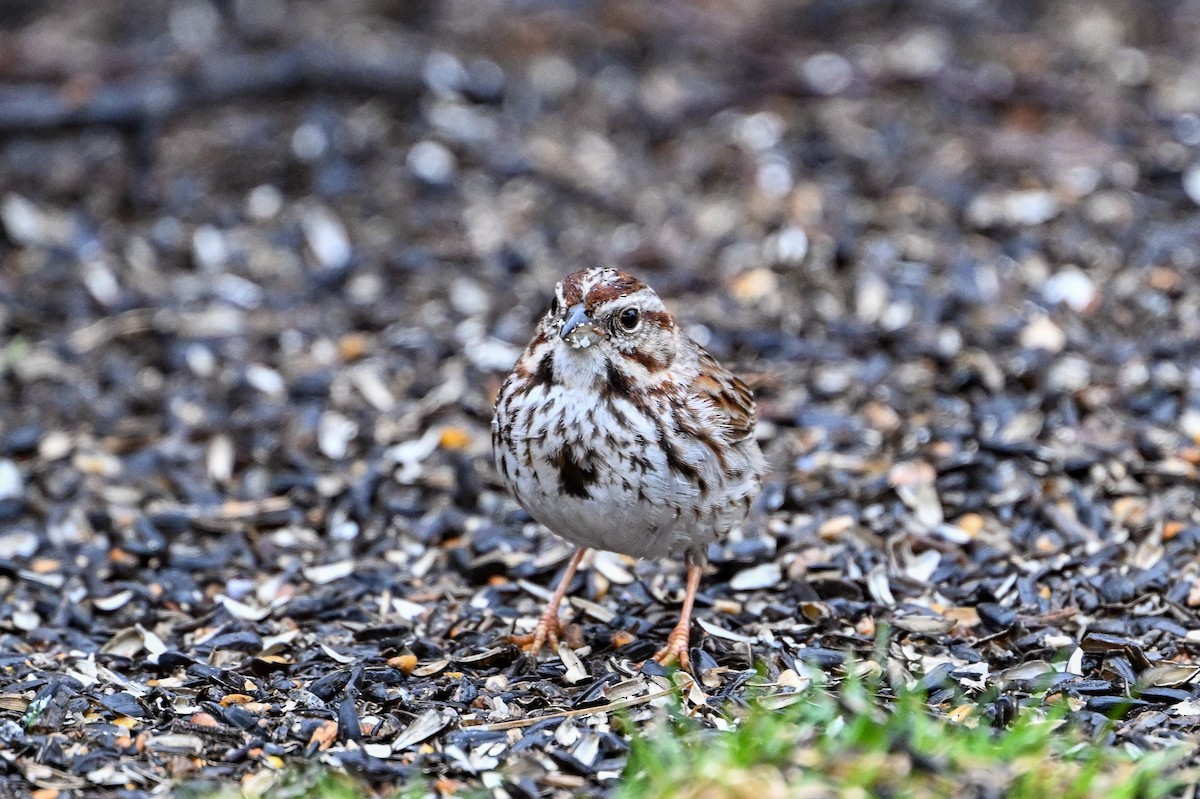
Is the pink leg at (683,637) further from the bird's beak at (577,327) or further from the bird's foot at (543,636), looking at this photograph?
the bird's beak at (577,327)

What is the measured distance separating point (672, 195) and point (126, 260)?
300 cm

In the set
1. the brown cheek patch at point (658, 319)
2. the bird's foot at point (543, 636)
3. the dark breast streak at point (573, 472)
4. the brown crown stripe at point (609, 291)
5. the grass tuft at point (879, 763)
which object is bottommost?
the bird's foot at point (543, 636)

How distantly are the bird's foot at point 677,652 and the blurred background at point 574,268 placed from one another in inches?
7.6

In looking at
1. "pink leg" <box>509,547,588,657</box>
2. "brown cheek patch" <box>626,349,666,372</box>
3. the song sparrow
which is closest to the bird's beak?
the song sparrow

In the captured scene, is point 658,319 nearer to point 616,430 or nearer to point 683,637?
point 616,430

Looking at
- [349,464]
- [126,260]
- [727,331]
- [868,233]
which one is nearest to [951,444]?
[727,331]

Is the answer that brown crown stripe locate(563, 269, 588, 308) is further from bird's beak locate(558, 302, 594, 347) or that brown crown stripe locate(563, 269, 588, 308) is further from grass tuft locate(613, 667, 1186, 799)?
grass tuft locate(613, 667, 1186, 799)

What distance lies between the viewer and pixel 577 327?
4.80m

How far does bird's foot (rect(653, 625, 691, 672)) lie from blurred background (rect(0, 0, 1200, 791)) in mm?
193

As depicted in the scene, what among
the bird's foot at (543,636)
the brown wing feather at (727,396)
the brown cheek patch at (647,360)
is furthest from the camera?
the bird's foot at (543,636)

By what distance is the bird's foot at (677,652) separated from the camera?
5.20 meters

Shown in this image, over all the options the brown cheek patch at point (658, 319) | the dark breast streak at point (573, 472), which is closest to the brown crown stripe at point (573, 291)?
the brown cheek patch at point (658, 319)

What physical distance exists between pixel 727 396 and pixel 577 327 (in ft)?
2.32

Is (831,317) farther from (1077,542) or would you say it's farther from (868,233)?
(1077,542)
